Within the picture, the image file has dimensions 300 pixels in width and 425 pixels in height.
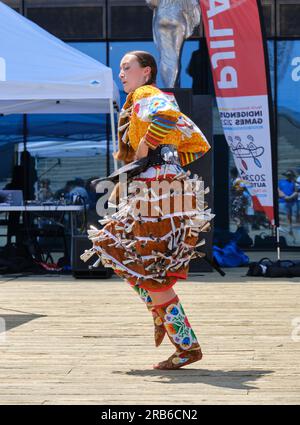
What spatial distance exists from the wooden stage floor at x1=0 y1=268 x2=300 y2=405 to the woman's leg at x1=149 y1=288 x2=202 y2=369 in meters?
0.09

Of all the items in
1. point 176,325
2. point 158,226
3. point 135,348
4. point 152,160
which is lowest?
point 135,348

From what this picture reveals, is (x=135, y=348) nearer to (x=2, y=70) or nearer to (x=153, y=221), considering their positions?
(x=153, y=221)

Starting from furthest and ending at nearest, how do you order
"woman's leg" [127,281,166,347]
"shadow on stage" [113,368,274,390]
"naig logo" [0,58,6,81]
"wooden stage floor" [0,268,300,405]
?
"naig logo" [0,58,6,81] < "woman's leg" [127,281,166,347] < "shadow on stage" [113,368,274,390] < "wooden stage floor" [0,268,300,405]

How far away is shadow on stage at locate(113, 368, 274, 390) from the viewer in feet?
16.2

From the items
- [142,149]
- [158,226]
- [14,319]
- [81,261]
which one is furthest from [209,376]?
[81,261]

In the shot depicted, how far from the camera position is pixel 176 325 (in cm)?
531

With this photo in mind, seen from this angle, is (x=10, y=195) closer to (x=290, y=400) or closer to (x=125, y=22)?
(x=125, y=22)

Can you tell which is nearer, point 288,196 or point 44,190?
point 288,196

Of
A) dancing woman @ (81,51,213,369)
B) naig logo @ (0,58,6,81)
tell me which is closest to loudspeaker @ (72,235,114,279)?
naig logo @ (0,58,6,81)

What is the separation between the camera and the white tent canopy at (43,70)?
1084 centimetres

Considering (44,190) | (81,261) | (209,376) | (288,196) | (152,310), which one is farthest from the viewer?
(44,190)

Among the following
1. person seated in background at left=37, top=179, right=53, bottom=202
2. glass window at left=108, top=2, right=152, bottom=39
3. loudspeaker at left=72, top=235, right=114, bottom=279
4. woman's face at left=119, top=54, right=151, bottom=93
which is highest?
glass window at left=108, top=2, right=152, bottom=39

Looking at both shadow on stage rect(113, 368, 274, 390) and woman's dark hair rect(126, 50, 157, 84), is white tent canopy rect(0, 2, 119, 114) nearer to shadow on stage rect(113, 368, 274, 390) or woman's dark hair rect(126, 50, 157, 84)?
woman's dark hair rect(126, 50, 157, 84)

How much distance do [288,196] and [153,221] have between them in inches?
509
